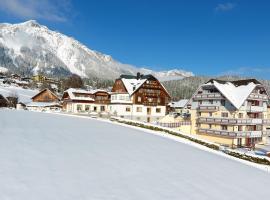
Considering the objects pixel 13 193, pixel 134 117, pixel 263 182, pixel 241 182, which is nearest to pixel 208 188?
pixel 241 182

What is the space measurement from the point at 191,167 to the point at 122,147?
4885mm

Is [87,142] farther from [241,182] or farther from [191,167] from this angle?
[241,182]

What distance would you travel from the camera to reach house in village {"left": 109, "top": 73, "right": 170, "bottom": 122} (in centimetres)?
6612

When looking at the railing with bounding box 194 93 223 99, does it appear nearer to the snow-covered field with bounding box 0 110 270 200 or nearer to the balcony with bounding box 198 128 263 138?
the balcony with bounding box 198 128 263 138

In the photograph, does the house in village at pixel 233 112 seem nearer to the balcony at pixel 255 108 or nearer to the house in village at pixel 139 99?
the balcony at pixel 255 108

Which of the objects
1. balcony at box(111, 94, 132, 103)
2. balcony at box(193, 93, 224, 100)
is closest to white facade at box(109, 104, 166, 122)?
balcony at box(111, 94, 132, 103)

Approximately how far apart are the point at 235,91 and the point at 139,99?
75.1 ft

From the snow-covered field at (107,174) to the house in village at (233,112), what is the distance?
1226 inches

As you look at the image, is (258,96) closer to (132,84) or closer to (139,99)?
(139,99)

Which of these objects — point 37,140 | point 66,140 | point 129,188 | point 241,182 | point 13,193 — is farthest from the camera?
point 66,140

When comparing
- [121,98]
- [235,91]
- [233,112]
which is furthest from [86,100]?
[233,112]

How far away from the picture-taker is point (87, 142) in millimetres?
19141

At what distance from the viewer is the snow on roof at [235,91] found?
47994 mm

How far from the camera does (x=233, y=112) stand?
1923 inches
